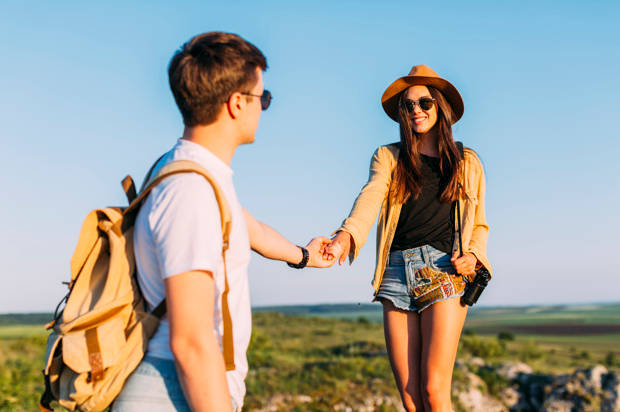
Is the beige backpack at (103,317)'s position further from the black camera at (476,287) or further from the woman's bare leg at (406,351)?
the black camera at (476,287)

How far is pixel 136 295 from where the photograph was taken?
2.15m

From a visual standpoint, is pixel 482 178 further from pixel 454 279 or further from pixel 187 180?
pixel 187 180

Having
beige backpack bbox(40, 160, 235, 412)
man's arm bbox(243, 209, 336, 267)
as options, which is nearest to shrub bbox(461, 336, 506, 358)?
man's arm bbox(243, 209, 336, 267)

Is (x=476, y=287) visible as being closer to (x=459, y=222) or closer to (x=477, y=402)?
(x=459, y=222)

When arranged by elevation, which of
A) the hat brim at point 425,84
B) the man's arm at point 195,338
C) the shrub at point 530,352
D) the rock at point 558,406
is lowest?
the rock at point 558,406

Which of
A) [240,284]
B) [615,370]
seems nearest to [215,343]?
[240,284]

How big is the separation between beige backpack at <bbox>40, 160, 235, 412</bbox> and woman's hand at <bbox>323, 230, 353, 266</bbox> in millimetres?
2207

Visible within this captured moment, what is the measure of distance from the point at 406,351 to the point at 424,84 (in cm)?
227

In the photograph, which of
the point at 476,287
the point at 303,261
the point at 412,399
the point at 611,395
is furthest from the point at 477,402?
the point at 303,261

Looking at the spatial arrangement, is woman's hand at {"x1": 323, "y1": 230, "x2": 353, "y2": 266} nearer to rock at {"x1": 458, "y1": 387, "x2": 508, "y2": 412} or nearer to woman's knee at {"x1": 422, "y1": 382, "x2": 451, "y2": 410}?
woman's knee at {"x1": 422, "y1": 382, "x2": 451, "y2": 410}

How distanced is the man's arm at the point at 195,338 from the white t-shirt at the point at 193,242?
0.17ft

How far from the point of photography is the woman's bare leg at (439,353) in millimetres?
4387

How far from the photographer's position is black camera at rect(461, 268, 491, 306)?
4.51m

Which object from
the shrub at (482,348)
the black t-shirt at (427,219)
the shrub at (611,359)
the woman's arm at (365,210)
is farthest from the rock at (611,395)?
the woman's arm at (365,210)
